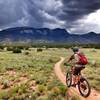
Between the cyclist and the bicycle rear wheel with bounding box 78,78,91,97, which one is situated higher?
the cyclist

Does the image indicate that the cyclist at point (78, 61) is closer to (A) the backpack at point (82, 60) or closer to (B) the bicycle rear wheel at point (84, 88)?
(A) the backpack at point (82, 60)

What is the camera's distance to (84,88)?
633 inches

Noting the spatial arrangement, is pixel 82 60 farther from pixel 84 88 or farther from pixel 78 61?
pixel 84 88

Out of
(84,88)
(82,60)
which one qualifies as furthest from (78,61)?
(84,88)

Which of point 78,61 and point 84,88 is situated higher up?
point 78,61

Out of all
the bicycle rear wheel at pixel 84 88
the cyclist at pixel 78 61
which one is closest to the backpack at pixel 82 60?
the cyclist at pixel 78 61

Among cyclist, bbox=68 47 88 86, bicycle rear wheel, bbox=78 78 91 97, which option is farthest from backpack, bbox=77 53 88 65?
bicycle rear wheel, bbox=78 78 91 97

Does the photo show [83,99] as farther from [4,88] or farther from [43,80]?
[4,88]

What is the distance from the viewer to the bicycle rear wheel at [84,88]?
51.5 feet

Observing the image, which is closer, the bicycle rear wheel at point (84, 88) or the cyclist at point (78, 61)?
the bicycle rear wheel at point (84, 88)

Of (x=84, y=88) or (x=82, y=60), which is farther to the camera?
(x=84, y=88)

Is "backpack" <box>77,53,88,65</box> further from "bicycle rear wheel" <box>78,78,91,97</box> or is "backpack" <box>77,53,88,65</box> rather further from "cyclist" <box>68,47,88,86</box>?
"bicycle rear wheel" <box>78,78,91,97</box>

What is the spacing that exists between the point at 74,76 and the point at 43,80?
13.3ft

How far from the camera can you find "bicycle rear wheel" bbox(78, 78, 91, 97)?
15.7 meters
